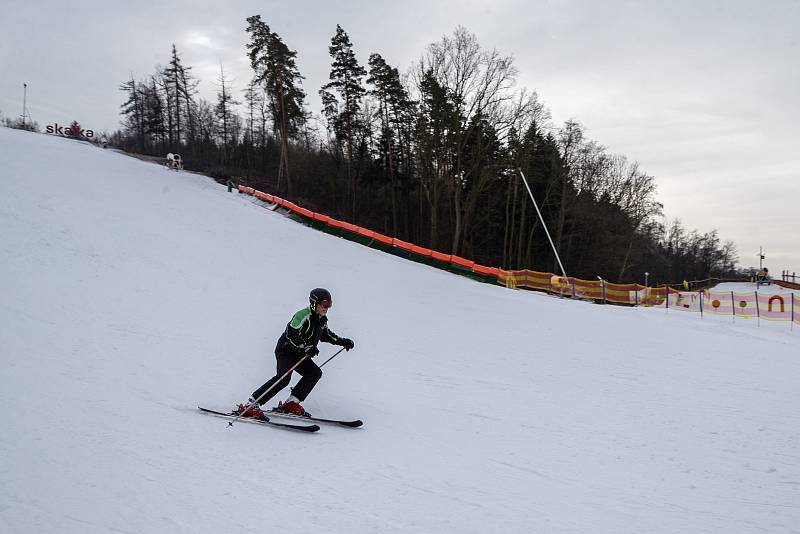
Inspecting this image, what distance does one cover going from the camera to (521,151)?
35.3 metres

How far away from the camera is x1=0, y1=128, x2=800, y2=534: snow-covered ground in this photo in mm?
3701

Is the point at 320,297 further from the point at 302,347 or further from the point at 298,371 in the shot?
the point at 298,371

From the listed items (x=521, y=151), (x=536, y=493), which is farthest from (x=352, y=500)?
(x=521, y=151)

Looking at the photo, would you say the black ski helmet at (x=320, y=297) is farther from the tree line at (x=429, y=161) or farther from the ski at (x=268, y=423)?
the tree line at (x=429, y=161)

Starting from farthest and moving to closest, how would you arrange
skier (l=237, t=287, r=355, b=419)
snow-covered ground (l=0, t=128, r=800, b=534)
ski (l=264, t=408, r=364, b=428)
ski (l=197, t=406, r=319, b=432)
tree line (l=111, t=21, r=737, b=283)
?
tree line (l=111, t=21, r=737, b=283) < skier (l=237, t=287, r=355, b=419) < ski (l=264, t=408, r=364, b=428) < ski (l=197, t=406, r=319, b=432) < snow-covered ground (l=0, t=128, r=800, b=534)

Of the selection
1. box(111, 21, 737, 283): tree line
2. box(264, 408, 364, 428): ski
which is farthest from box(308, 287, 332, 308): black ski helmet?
box(111, 21, 737, 283): tree line

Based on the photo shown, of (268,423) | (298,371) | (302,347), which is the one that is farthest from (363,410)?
(268,423)

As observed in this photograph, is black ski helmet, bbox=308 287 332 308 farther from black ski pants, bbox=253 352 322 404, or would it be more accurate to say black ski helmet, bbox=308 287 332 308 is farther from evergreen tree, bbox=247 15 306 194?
evergreen tree, bbox=247 15 306 194

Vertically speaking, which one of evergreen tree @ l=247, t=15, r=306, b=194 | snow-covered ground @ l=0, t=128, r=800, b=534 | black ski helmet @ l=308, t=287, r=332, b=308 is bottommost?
snow-covered ground @ l=0, t=128, r=800, b=534

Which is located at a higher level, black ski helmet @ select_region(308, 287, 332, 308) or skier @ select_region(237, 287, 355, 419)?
black ski helmet @ select_region(308, 287, 332, 308)

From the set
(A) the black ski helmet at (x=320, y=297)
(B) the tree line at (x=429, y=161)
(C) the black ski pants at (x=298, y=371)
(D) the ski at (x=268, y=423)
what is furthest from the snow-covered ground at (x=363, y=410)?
(B) the tree line at (x=429, y=161)

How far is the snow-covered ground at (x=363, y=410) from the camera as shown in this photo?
12.1ft

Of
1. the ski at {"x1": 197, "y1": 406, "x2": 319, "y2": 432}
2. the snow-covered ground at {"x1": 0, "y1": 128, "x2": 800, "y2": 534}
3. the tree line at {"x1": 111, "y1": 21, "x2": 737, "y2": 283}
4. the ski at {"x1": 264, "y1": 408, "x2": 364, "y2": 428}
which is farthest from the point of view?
the tree line at {"x1": 111, "y1": 21, "x2": 737, "y2": 283}

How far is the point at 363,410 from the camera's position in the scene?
20.3 ft
